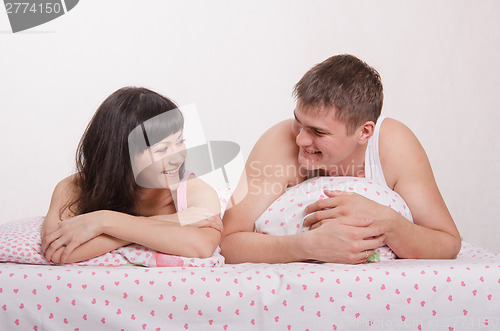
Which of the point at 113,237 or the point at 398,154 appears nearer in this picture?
the point at 113,237

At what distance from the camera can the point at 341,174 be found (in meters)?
1.68

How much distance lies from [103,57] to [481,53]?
1.97m

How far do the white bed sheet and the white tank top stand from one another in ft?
1.42

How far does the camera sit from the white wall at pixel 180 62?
2588 millimetres

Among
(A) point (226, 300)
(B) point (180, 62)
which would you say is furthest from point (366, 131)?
(B) point (180, 62)

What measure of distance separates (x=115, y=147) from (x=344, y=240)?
0.71 metres

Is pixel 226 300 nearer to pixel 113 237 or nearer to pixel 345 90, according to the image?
pixel 113 237

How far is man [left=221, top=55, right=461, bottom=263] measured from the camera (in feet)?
4.44

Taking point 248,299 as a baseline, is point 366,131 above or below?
above

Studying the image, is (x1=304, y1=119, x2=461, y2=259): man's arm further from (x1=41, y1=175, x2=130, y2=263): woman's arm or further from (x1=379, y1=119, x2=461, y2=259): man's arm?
(x1=41, y1=175, x2=130, y2=263): woman's arm

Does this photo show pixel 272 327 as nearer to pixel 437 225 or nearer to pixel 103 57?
pixel 437 225

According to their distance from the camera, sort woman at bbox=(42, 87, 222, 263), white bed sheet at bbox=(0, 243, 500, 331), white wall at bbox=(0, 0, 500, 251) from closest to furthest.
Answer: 1. white bed sheet at bbox=(0, 243, 500, 331)
2. woman at bbox=(42, 87, 222, 263)
3. white wall at bbox=(0, 0, 500, 251)

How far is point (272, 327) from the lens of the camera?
1193 mm

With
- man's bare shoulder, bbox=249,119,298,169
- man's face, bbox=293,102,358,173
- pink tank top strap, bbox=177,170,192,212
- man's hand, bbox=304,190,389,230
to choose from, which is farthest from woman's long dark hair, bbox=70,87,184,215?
man's hand, bbox=304,190,389,230
